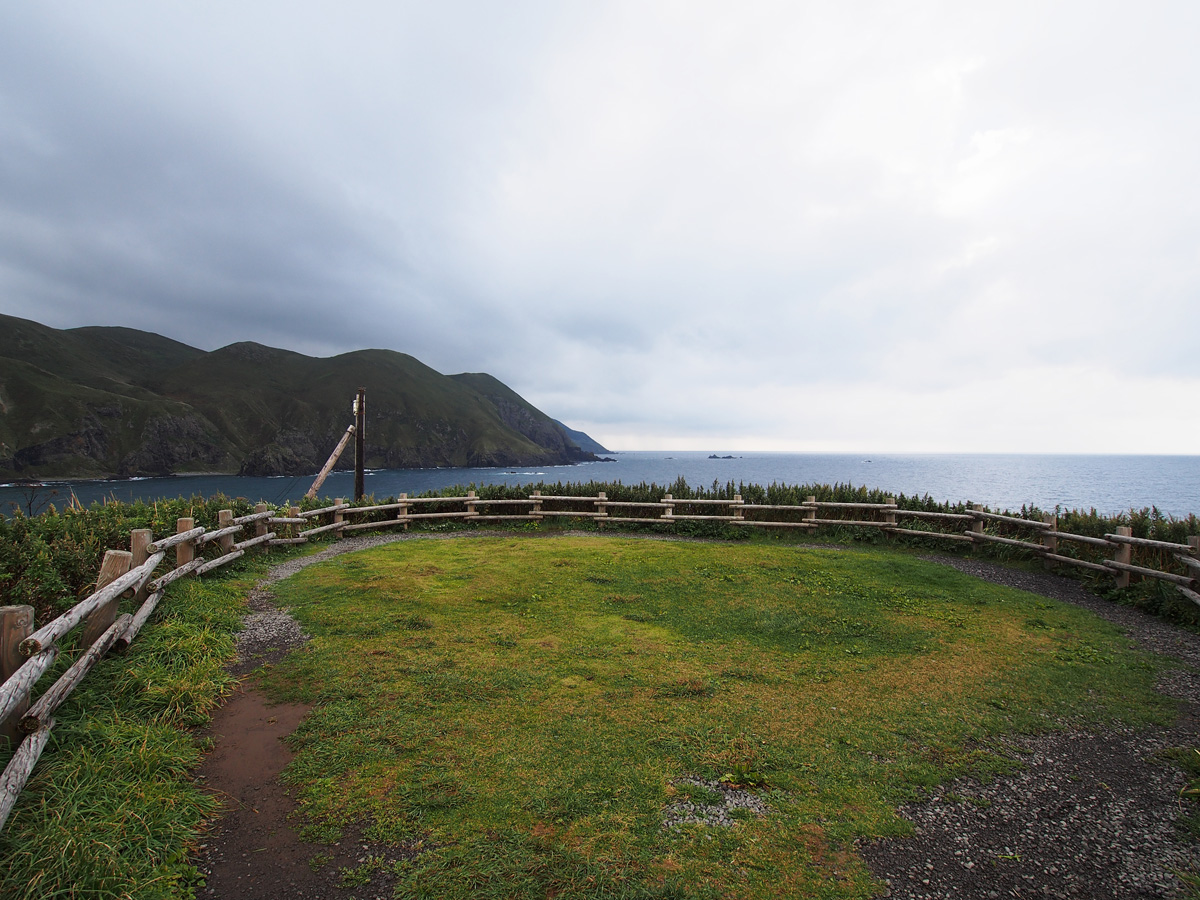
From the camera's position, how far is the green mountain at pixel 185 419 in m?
113

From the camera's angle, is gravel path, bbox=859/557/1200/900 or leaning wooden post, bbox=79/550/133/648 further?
leaning wooden post, bbox=79/550/133/648

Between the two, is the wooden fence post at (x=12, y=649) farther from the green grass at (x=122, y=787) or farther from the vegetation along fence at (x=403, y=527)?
the green grass at (x=122, y=787)

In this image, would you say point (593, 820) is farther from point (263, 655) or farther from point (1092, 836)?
point (263, 655)

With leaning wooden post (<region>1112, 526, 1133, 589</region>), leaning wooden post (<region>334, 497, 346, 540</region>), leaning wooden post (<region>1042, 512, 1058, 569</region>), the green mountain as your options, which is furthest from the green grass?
the green mountain

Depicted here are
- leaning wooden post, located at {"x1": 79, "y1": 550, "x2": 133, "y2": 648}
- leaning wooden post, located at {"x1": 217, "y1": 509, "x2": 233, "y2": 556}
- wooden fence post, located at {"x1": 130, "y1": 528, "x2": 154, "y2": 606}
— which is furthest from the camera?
leaning wooden post, located at {"x1": 217, "y1": 509, "x2": 233, "y2": 556}

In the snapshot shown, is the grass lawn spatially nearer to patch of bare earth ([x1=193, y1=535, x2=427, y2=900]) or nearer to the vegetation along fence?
patch of bare earth ([x1=193, y1=535, x2=427, y2=900])

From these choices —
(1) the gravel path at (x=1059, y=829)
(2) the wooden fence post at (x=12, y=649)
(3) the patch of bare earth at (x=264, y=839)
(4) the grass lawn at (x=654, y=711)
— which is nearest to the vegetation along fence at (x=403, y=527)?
(2) the wooden fence post at (x=12, y=649)

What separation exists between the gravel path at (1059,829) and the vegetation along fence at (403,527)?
5.68 meters

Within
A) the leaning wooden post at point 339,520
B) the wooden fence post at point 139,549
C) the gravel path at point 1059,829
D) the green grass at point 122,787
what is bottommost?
the gravel path at point 1059,829

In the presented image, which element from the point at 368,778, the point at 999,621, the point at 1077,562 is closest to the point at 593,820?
the point at 368,778

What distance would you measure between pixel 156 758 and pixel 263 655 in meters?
2.55

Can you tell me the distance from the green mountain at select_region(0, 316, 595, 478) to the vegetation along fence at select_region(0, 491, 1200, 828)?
138 metres

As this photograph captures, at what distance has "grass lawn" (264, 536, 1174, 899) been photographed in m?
3.38

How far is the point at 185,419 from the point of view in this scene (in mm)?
133750
